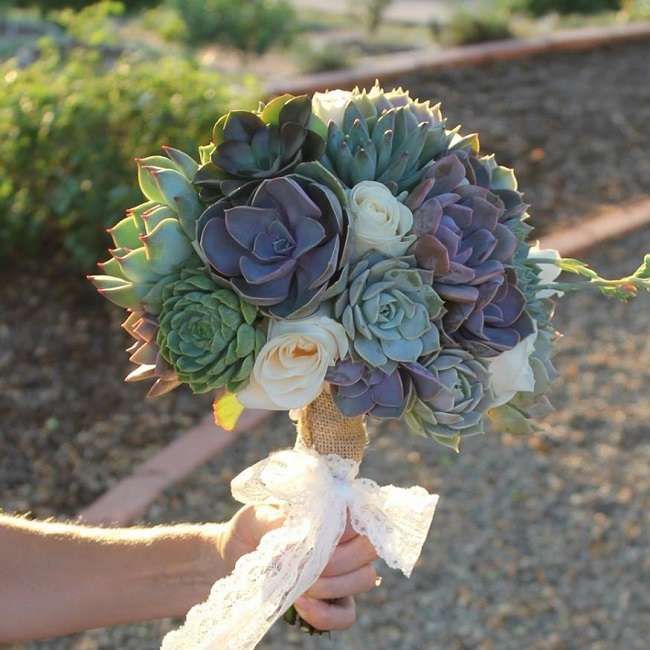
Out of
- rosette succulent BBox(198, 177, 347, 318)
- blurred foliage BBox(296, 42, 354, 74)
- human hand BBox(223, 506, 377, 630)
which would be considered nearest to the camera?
rosette succulent BBox(198, 177, 347, 318)

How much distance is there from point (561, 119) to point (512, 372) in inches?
235

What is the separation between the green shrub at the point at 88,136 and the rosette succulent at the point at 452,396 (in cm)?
322

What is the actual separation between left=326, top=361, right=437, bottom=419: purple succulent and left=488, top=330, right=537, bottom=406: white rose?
0.45 feet

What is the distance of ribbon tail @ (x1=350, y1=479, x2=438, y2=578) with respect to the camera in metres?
1.90

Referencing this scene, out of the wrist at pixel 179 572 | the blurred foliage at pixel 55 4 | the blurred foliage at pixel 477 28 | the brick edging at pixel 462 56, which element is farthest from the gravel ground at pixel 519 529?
the blurred foliage at pixel 55 4

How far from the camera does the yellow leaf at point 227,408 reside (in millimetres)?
1739

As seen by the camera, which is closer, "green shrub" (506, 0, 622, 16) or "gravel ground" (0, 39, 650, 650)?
"gravel ground" (0, 39, 650, 650)

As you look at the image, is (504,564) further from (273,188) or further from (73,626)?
(273,188)

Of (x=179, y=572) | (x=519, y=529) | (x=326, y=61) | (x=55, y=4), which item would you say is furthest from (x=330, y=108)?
(x=55, y=4)

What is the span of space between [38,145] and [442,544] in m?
2.55

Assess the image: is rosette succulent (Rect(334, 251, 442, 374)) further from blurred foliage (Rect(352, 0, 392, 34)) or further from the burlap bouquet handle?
blurred foliage (Rect(352, 0, 392, 34))

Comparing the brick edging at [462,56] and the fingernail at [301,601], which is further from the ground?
the fingernail at [301,601]

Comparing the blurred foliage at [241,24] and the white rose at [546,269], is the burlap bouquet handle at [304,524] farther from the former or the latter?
the blurred foliage at [241,24]

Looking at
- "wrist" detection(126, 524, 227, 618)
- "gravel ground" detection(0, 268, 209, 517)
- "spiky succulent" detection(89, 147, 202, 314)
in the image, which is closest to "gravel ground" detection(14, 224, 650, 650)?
"gravel ground" detection(0, 268, 209, 517)
